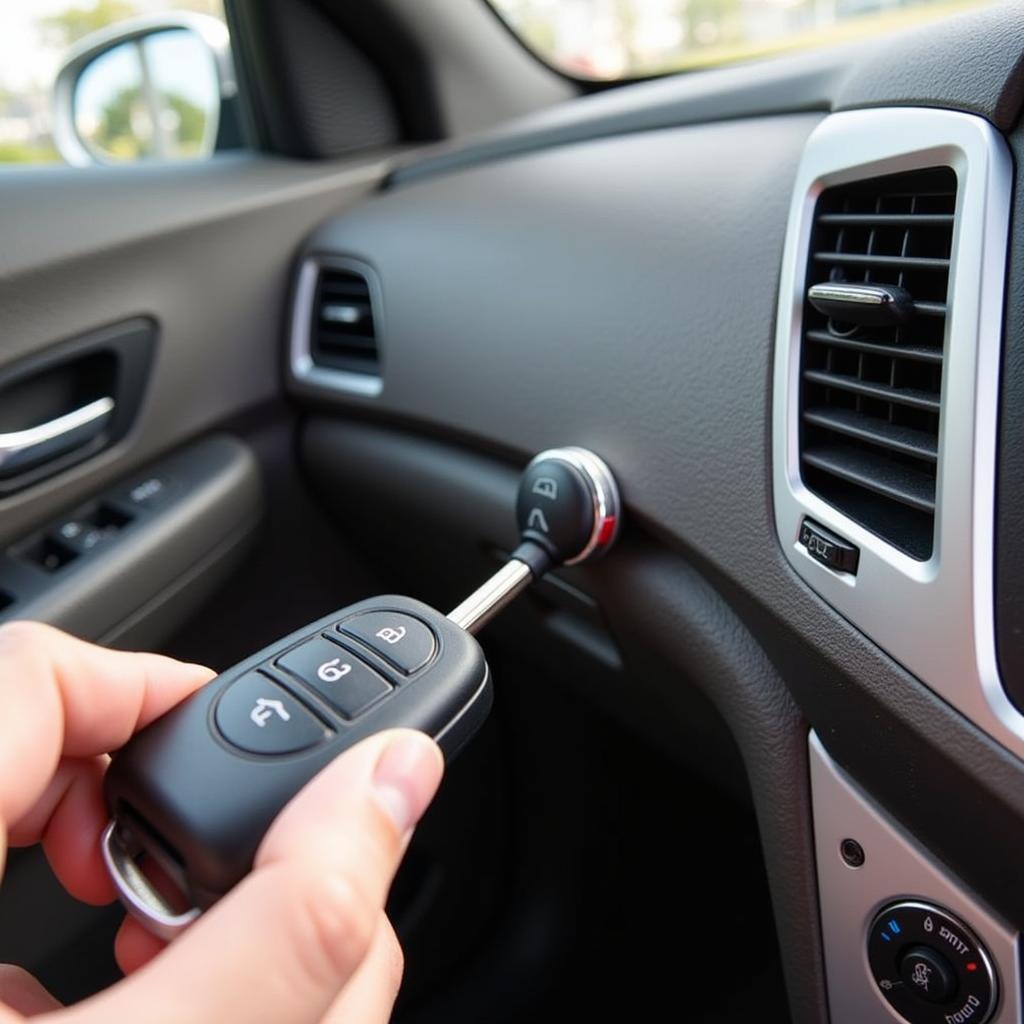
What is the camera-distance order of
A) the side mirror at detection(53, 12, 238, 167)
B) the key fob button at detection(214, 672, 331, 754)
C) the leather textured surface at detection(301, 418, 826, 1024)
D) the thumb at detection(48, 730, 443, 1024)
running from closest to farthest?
the thumb at detection(48, 730, 443, 1024) → the key fob button at detection(214, 672, 331, 754) → the leather textured surface at detection(301, 418, 826, 1024) → the side mirror at detection(53, 12, 238, 167)

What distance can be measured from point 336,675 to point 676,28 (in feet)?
3.76

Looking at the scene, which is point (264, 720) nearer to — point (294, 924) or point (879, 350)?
point (294, 924)

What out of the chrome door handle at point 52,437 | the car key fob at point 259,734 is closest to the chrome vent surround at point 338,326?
the chrome door handle at point 52,437

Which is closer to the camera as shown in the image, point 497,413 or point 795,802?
point 795,802

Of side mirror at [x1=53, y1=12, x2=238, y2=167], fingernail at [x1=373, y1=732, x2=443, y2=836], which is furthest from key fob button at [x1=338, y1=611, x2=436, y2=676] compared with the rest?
side mirror at [x1=53, y1=12, x2=238, y2=167]

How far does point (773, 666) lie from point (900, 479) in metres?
0.18

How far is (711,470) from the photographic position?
0.73m

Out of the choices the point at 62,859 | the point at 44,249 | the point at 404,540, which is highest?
the point at 44,249

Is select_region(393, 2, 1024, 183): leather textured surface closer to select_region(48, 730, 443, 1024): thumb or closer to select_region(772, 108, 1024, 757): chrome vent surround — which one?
select_region(772, 108, 1024, 757): chrome vent surround

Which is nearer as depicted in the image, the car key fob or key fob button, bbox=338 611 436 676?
the car key fob

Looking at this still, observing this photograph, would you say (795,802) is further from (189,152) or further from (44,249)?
(189,152)

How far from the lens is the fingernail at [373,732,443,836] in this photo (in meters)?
0.42

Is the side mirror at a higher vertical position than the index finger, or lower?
higher

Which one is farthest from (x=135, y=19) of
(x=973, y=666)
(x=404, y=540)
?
(x=973, y=666)
